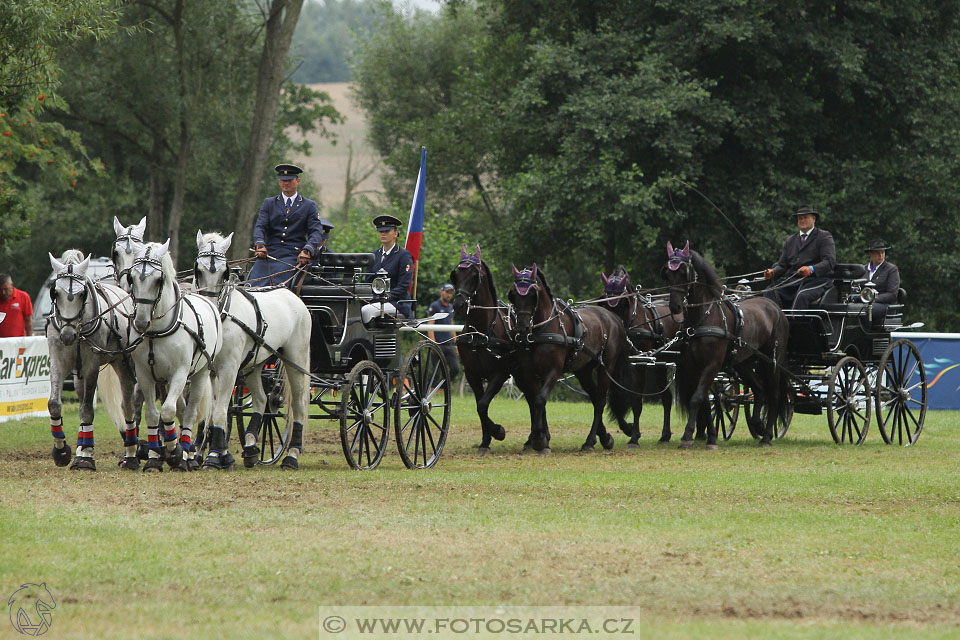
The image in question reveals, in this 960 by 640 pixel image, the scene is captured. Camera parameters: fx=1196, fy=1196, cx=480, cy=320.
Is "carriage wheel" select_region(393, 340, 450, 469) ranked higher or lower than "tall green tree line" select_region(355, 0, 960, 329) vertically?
lower

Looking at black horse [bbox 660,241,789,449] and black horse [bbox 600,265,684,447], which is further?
black horse [bbox 600,265,684,447]

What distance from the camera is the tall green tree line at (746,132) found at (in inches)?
929

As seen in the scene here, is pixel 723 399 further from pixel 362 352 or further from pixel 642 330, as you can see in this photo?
pixel 362 352

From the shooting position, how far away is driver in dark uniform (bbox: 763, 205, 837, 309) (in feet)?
48.4

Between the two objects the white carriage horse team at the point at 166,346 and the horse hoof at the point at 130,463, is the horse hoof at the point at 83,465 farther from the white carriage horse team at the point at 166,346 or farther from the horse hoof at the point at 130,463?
the horse hoof at the point at 130,463

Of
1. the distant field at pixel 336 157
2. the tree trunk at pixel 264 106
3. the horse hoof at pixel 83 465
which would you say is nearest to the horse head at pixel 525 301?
the horse hoof at pixel 83 465

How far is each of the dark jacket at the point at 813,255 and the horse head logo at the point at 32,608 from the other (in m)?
10.9

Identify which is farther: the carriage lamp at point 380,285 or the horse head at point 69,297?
the carriage lamp at point 380,285

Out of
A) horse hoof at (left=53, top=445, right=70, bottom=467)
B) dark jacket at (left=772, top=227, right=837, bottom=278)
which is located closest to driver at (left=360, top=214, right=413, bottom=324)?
horse hoof at (left=53, top=445, right=70, bottom=467)

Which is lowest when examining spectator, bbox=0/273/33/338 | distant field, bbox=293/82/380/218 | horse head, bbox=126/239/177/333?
spectator, bbox=0/273/33/338

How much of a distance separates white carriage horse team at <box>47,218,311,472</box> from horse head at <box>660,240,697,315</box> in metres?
4.64

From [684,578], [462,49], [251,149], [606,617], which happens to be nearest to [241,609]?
[606,617]

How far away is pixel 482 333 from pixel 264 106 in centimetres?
1277

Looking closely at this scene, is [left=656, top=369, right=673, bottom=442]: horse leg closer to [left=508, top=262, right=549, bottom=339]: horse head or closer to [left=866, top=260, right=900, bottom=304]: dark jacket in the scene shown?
[left=508, top=262, right=549, bottom=339]: horse head
